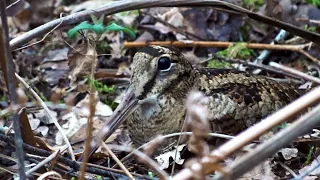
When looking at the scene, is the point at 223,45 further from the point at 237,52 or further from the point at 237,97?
the point at 237,97

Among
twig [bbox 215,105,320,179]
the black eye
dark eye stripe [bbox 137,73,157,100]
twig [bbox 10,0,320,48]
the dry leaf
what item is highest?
twig [bbox 10,0,320,48]

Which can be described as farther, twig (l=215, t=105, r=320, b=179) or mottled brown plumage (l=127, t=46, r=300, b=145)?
mottled brown plumage (l=127, t=46, r=300, b=145)

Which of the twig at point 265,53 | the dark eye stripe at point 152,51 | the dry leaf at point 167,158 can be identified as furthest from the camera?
the twig at point 265,53

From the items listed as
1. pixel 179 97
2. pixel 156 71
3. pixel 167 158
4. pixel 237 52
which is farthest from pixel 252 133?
pixel 237 52

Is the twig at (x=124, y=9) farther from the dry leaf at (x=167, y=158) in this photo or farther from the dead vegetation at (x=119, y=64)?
the dry leaf at (x=167, y=158)

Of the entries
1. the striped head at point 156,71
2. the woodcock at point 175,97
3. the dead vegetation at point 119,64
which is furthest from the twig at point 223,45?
the striped head at point 156,71

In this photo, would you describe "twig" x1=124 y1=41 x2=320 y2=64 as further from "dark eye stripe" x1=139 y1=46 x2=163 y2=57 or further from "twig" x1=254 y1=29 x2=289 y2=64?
"dark eye stripe" x1=139 y1=46 x2=163 y2=57

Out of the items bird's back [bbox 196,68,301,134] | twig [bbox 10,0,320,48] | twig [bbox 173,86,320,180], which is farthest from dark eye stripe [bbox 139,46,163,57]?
twig [bbox 173,86,320,180]
